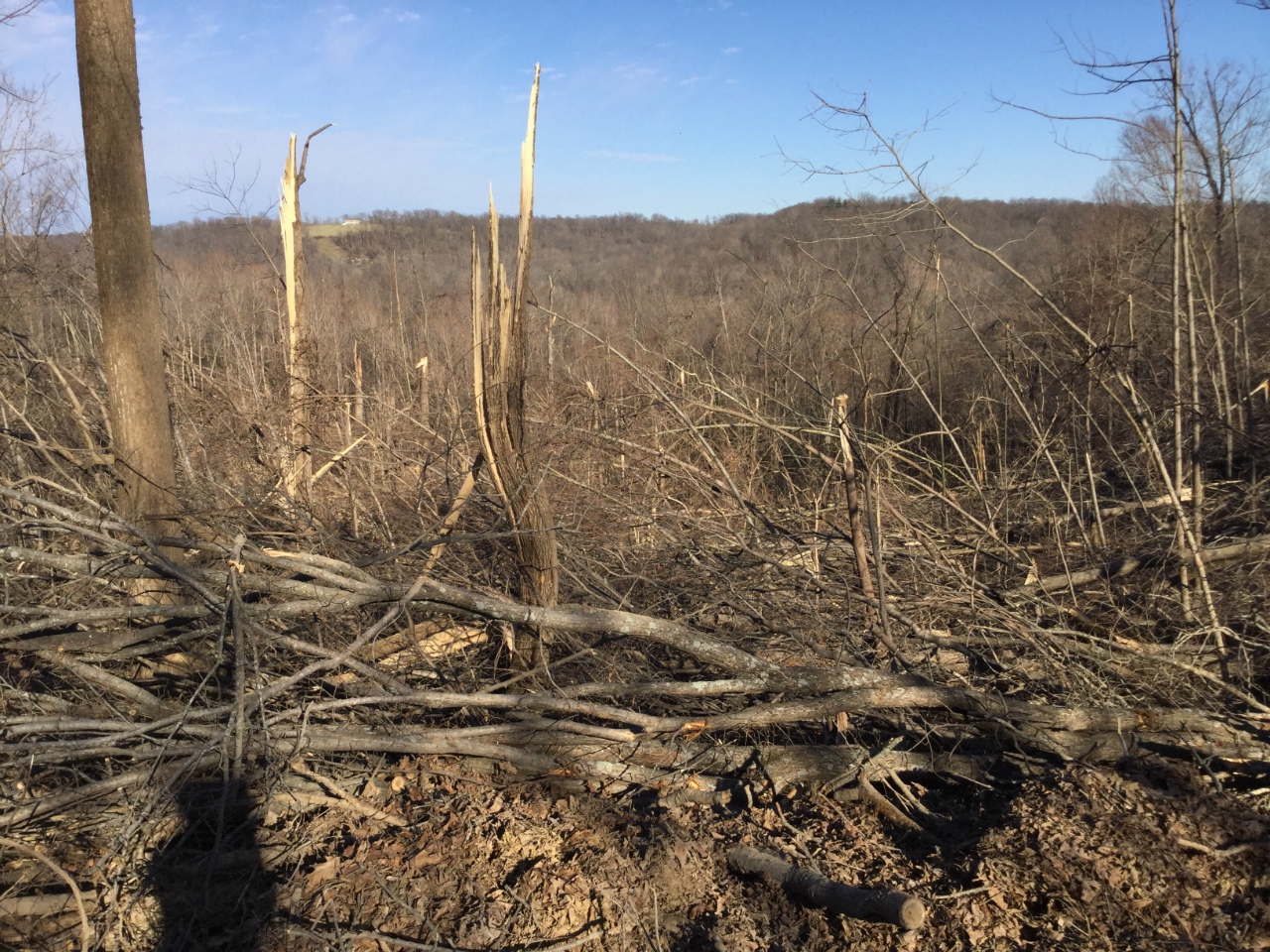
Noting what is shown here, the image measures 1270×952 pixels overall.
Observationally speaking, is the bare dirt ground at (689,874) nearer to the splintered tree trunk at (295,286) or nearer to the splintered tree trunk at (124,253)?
the splintered tree trunk at (124,253)

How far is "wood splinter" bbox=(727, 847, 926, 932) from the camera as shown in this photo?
237 cm

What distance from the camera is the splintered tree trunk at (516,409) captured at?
11.7 ft

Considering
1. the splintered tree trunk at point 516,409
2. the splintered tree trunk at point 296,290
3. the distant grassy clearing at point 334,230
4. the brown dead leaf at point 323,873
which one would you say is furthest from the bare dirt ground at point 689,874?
the distant grassy clearing at point 334,230

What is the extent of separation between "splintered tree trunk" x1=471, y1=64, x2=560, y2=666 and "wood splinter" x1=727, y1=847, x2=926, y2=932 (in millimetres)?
1215

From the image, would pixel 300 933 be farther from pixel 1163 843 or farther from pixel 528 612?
pixel 1163 843

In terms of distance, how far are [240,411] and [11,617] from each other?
10.2ft

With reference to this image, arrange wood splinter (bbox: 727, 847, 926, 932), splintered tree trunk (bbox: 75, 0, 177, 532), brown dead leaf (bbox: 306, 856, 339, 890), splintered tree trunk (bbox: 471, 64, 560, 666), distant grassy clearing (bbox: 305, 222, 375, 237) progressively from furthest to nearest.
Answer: distant grassy clearing (bbox: 305, 222, 375, 237) → splintered tree trunk (bbox: 75, 0, 177, 532) → splintered tree trunk (bbox: 471, 64, 560, 666) → brown dead leaf (bbox: 306, 856, 339, 890) → wood splinter (bbox: 727, 847, 926, 932)

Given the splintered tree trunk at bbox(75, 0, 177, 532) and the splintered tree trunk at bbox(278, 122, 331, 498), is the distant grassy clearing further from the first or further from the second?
the splintered tree trunk at bbox(75, 0, 177, 532)

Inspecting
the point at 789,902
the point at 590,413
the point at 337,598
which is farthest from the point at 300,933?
the point at 590,413

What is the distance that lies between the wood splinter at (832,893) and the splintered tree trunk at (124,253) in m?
3.34

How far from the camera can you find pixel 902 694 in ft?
11.0

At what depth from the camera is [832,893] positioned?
8.28ft

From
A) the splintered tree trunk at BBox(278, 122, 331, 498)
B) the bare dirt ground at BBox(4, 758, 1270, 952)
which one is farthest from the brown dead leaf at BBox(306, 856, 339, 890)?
the splintered tree trunk at BBox(278, 122, 331, 498)

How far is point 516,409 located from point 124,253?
2268mm
